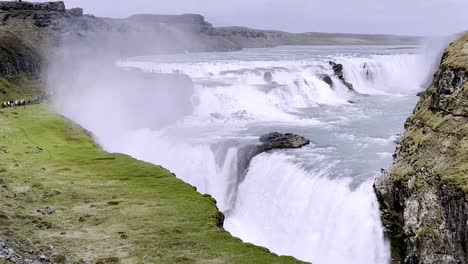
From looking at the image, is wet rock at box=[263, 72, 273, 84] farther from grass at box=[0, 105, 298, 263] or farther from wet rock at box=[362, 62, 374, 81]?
grass at box=[0, 105, 298, 263]

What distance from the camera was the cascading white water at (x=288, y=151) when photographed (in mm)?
29672

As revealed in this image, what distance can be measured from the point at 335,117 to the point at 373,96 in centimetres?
2413

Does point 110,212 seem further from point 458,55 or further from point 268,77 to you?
point 268,77

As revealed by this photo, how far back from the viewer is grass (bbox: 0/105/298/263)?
20830mm

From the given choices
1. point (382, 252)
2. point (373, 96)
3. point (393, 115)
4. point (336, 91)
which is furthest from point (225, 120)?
point (382, 252)

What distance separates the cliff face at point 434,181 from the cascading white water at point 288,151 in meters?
1.64

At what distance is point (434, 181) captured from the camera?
935 inches

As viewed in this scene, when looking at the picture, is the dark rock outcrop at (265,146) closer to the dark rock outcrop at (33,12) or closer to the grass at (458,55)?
the grass at (458,55)

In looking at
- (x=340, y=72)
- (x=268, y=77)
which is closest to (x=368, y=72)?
(x=340, y=72)

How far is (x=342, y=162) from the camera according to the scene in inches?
1423

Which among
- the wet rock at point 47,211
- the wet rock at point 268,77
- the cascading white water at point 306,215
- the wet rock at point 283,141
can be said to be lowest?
the cascading white water at point 306,215

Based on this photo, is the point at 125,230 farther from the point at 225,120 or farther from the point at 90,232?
the point at 225,120

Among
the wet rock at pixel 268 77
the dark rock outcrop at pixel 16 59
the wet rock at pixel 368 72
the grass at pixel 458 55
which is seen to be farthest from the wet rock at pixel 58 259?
the dark rock outcrop at pixel 16 59

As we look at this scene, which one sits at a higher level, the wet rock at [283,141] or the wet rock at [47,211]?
the wet rock at [283,141]
